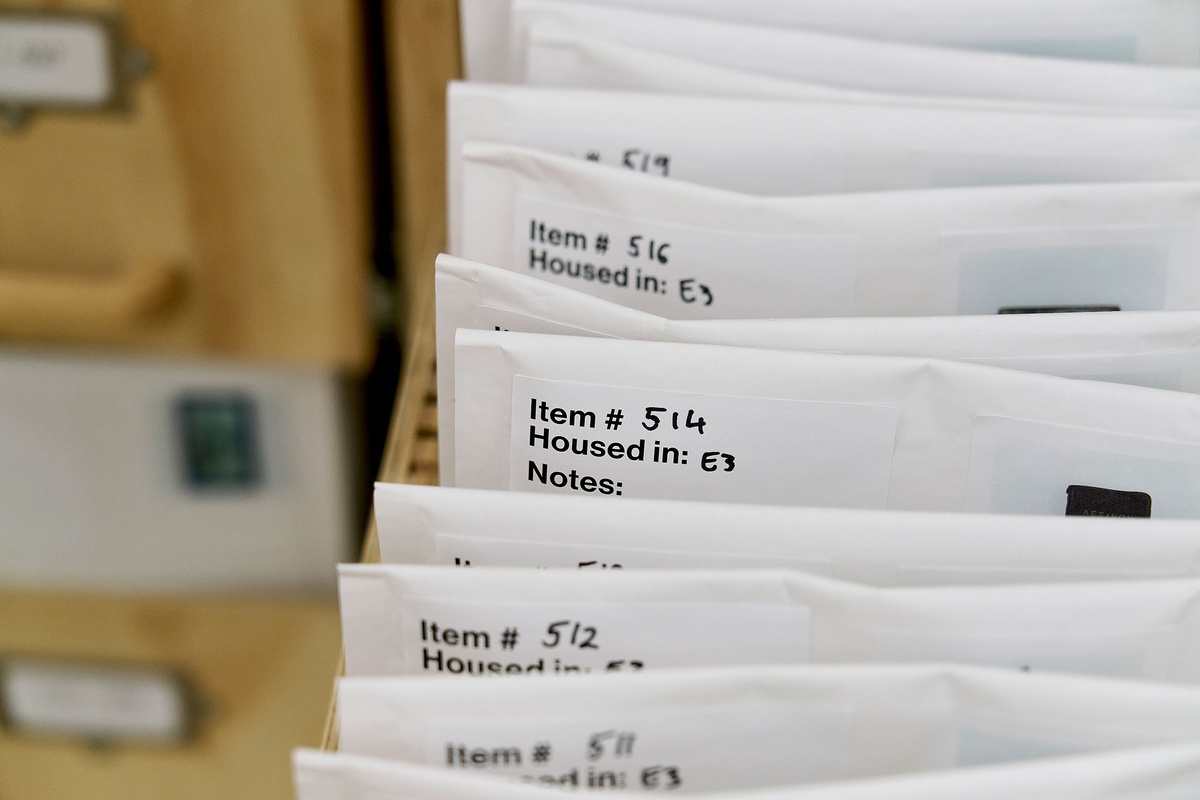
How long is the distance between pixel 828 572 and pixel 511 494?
10 centimetres

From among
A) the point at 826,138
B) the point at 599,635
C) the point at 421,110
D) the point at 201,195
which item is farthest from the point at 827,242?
the point at 201,195

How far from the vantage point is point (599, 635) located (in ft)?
1.02

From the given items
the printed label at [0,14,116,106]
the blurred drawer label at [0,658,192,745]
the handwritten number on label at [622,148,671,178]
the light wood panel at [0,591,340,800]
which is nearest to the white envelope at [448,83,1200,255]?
the handwritten number on label at [622,148,671,178]

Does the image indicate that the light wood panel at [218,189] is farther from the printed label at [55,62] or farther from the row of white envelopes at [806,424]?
the row of white envelopes at [806,424]

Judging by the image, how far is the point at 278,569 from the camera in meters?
0.82

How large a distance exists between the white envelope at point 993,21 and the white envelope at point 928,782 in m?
0.29

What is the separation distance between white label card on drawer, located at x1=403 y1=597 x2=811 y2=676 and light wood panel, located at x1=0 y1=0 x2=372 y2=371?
15.4 inches

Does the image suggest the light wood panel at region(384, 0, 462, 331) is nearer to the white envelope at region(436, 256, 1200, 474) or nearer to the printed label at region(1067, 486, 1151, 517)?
the white envelope at region(436, 256, 1200, 474)

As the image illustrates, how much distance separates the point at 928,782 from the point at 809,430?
12cm

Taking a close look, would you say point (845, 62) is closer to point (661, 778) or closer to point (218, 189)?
point (661, 778)

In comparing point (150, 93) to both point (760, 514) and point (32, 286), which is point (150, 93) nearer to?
point (32, 286)

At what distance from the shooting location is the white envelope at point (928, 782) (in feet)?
0.86

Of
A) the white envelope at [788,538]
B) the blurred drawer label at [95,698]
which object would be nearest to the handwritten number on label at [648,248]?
the white envelope at [788,538]

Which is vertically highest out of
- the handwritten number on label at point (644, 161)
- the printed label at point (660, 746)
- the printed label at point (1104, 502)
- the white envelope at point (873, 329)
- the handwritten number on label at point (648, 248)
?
the handwritten number on label at point (644, 161)
